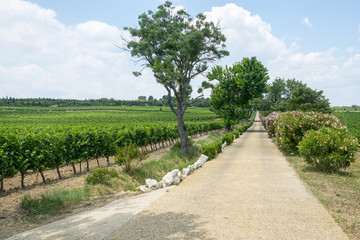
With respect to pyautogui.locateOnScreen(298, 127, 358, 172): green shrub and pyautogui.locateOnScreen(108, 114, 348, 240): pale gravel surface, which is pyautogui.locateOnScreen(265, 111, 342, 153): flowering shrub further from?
pyautogui.locateOnScreen(108, 114, 348, 240): pale gravel surface

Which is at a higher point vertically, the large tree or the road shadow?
the large tree

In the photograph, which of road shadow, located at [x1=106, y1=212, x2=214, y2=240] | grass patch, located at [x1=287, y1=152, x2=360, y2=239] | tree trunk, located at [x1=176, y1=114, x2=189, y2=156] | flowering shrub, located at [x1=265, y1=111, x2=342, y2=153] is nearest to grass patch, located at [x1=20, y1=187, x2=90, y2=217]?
road shadow, located at [x1=106, y1=212, x2=214, y2=240]

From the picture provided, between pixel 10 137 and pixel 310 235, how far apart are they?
14.5 meters

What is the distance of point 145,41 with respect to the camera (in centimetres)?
2211

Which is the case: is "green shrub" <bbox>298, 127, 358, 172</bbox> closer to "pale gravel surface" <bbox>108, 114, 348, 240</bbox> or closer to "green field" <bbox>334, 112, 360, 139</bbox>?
"pale gravel surface" <bbox>108, 114, 348, 240</bbox>

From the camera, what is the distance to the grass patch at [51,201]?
9.91 m

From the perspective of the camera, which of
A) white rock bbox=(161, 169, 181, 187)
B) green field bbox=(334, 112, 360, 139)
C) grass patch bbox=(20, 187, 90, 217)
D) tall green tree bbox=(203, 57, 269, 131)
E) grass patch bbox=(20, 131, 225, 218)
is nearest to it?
grass patch bbox=(20, 187, 90, 217)

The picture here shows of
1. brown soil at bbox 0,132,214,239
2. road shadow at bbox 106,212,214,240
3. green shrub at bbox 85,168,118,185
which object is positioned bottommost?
brown soil at bbox 0,132,214,239

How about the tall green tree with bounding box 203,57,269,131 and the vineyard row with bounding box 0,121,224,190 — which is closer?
the vineyard row with bounding box 0,121,224,190

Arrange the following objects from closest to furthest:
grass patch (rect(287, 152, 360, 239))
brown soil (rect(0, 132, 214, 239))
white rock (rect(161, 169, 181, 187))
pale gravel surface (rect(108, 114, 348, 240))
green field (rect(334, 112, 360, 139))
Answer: pale gravel surface (rect(108, 114, 348, 240)) < grass patch (rect(287, 152, 360, 239)) < brown soil (rect(0, 132, 214, 239)) < white rock (rect(161, 169, 181, 187)) < green field (rect(334, 112, 360, 139))

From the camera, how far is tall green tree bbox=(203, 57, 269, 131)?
47969mm

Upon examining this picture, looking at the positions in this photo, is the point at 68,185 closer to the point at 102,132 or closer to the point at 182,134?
the point at 102,132

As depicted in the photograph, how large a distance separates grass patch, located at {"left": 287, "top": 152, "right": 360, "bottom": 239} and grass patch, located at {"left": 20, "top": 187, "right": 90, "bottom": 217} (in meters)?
9.90

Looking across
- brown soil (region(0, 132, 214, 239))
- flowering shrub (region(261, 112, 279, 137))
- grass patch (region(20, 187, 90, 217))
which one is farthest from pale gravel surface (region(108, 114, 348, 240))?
flowering shrub (region(261, 112, 279, 137))
